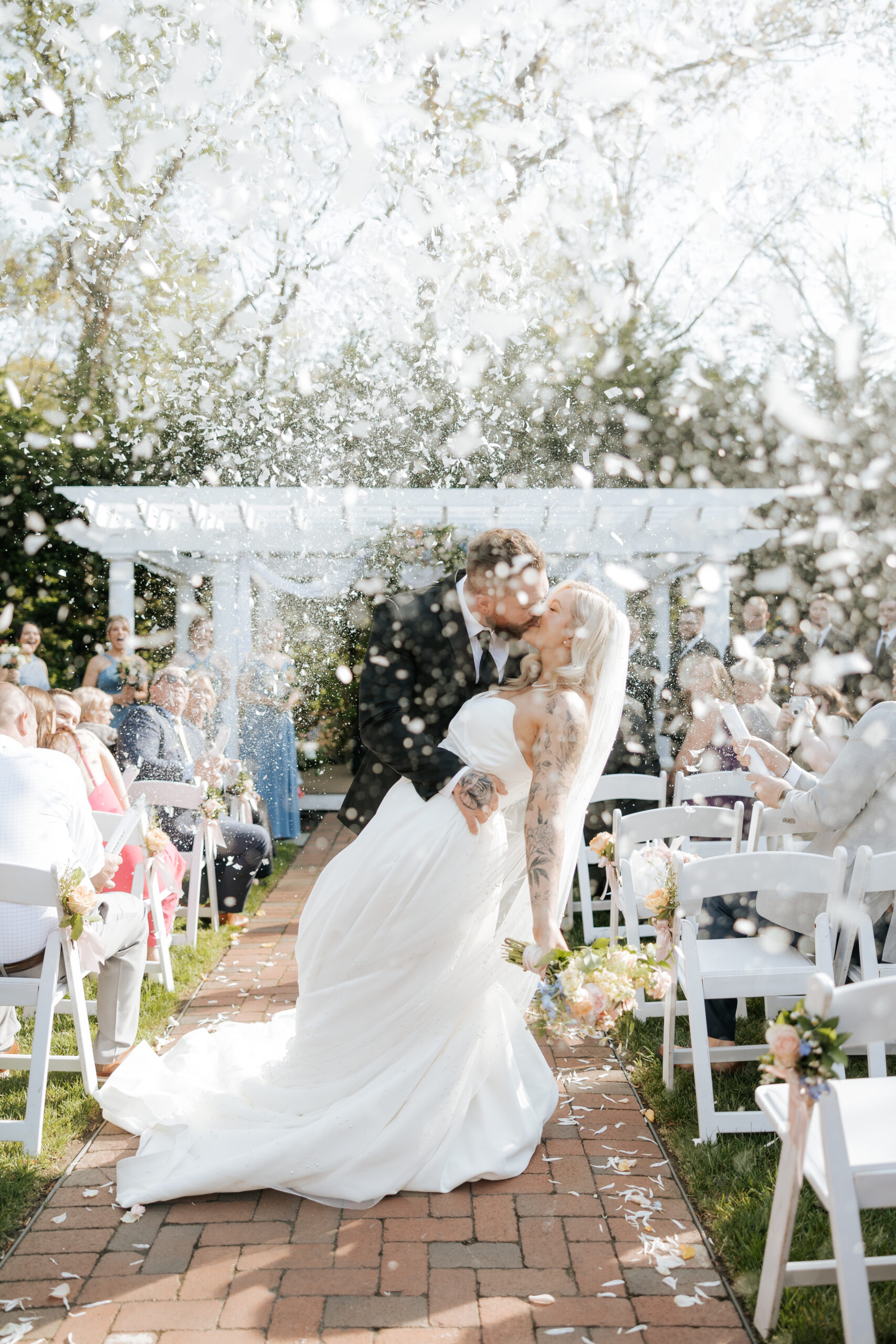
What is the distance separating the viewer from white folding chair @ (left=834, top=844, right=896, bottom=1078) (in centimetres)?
272

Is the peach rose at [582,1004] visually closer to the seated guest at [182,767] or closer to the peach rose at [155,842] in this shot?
the peach rose at [155,842]

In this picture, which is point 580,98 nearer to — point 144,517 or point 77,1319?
point 144,517

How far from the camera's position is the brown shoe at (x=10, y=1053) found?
324cm

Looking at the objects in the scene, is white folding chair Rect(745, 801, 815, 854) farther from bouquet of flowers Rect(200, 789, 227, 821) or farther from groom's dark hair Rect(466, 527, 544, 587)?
bouquet of flowers Rect(200, 789, 227, 821)

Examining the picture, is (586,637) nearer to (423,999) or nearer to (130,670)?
(423,999)

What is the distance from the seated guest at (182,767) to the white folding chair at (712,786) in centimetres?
232

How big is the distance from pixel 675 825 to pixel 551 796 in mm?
1565

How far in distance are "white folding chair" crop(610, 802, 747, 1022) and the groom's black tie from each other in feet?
3.52

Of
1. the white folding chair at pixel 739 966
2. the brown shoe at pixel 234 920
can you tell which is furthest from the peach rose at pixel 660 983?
the brown shoe at pixel 234 920

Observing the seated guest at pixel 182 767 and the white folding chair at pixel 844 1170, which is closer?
the white folding chair at pixel 844 1170

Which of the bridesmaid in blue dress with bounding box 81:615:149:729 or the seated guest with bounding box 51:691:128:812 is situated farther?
the bridesmaid in blue dress with bounding box 81:615:149:729

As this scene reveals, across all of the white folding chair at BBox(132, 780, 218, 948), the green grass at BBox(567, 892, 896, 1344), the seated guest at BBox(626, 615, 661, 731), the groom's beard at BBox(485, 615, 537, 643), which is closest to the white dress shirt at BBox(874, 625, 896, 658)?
the seated guest at BBox(626, 615, 661, 731)

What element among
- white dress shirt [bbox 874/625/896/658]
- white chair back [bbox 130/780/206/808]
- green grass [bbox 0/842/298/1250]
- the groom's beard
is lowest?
green grass [bbox 0/842/298/1250]

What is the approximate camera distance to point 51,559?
1089cm
